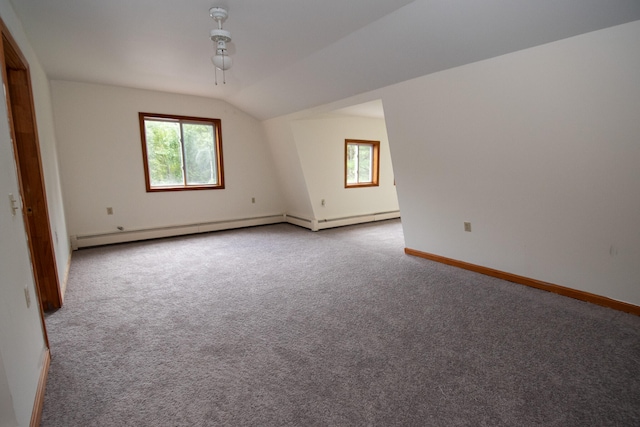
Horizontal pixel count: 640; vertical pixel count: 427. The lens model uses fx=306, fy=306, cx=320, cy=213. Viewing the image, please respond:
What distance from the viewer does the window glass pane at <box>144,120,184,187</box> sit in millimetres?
4793

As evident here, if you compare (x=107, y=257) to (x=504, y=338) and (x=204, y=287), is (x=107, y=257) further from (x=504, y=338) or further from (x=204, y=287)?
(x=504, y=338)

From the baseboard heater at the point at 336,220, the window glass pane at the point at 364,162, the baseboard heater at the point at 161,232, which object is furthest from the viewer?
the window glass pane at the point at 364,162

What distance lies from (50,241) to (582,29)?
408 cm

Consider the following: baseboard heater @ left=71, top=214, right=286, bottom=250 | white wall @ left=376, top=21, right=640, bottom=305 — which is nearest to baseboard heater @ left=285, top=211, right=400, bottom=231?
baseboard heater @ left=71, top=214, right=286, bottom=250

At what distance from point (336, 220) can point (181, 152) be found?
2917 millimetres

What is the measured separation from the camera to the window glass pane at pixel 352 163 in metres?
5.91

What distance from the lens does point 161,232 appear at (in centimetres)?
493

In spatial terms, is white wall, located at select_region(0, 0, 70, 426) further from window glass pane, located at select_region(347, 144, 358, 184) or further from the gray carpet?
window glass pane, located at select_region(347, 144, 358, 184)

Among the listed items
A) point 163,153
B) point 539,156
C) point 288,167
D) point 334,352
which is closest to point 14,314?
point 334,352

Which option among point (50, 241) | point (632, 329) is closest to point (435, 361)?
point (632, 329)

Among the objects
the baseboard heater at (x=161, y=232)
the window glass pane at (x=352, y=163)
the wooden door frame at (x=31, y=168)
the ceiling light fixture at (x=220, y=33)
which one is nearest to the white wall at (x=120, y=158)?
the baseboard heater at (x=161, y=232)

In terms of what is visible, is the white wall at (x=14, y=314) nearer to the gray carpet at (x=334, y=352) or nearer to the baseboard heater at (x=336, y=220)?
the gray carpet at (x=334, y=352)

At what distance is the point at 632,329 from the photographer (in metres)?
2.11

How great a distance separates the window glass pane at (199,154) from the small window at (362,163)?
244 centimetres
